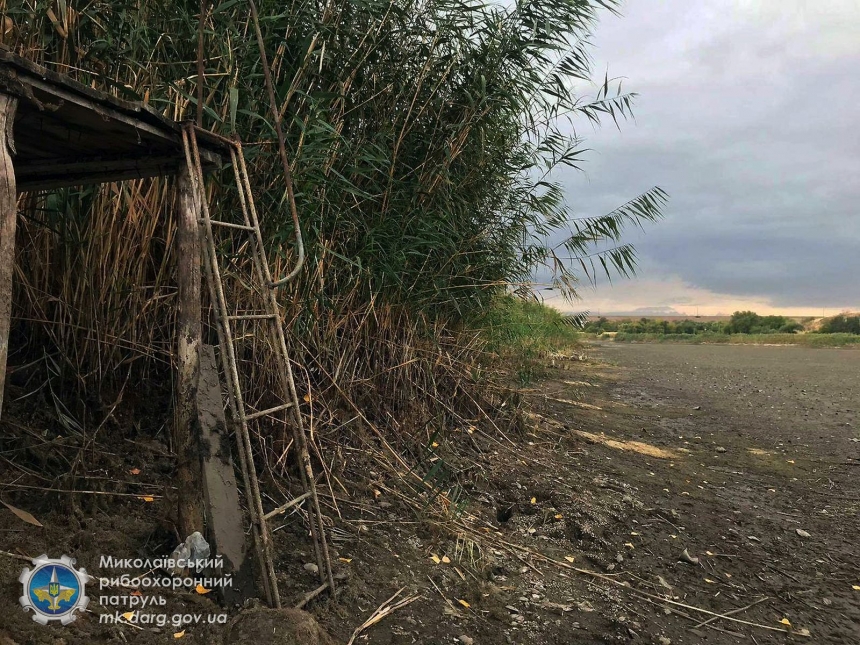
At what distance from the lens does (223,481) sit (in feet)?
9.66

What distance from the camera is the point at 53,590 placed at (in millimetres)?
2502

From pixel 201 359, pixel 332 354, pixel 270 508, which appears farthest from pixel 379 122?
pixel 270 508

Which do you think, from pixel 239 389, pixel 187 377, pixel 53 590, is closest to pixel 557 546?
pixel 239 389

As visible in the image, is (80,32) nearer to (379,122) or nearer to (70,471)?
(379,122)

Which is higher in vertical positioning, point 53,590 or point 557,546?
point 53,590

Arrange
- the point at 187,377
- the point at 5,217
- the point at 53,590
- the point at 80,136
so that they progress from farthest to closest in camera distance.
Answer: the point at 187,377, the point at 80,136, the point at 53,590, the point at 5,217

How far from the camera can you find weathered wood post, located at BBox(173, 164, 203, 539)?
290 cm

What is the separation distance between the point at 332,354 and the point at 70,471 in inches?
80.9

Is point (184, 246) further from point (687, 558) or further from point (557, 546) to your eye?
point (687, 558)

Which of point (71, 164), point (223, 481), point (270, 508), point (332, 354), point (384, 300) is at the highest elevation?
point (71, 164)

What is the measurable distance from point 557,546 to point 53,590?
3.22 metres

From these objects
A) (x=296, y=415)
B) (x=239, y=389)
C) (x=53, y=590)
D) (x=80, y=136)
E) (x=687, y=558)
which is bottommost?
(x=687, y=558)

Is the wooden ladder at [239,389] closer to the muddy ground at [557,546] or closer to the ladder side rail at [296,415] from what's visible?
the ladder side rail at [296,415]

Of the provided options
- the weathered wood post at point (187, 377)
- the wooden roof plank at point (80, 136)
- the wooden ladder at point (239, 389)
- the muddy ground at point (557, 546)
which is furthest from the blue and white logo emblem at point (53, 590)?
the wooden roof plank at point (80, 136)
